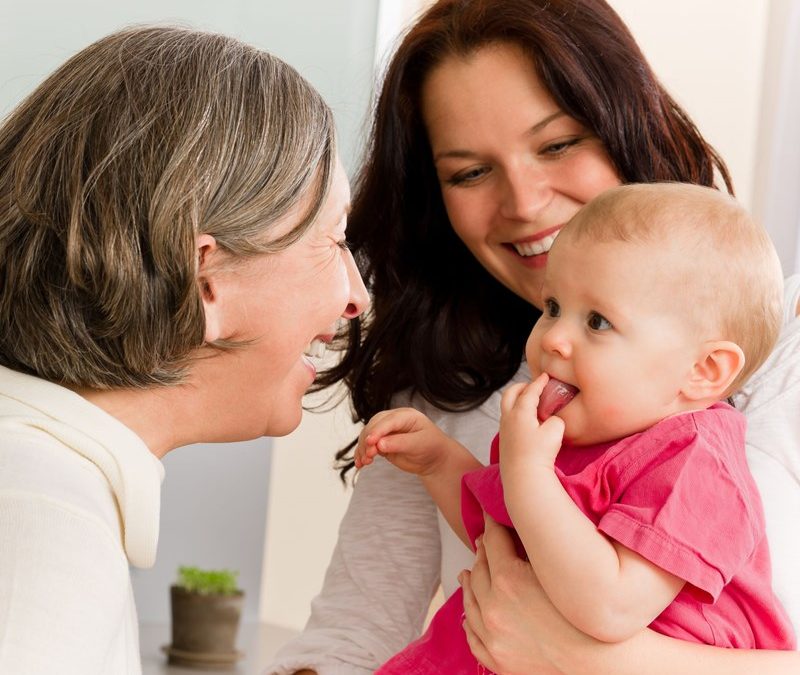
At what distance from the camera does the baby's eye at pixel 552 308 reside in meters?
1.48

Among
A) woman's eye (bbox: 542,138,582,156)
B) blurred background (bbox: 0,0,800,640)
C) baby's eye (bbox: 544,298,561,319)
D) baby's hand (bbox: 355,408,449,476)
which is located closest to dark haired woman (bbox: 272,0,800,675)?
woman's eye (bbox: 542,138,582,156)

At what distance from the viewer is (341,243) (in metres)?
1.62

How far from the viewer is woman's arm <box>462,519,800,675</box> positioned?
1342 millimetres

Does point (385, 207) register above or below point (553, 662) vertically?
above

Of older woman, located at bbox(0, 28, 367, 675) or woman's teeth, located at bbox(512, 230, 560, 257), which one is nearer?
older woman, located at bbox(0, 28, 367, 675)

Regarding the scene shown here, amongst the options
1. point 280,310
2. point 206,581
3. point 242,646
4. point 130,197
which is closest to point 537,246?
point 280,310

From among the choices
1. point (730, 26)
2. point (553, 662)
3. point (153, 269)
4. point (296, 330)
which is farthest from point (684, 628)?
point (730, 26)

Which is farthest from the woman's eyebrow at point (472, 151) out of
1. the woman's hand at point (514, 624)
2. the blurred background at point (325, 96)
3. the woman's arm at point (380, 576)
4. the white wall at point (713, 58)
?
the white wall at point (713, 58)

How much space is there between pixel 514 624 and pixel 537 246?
2.16 ft

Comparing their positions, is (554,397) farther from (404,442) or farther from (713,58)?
(713,58)

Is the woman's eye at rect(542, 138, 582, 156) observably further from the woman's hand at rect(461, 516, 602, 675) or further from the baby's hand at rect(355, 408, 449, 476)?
the woman's hand at rect(461, 516, 602, 675)

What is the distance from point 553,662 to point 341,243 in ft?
2.01

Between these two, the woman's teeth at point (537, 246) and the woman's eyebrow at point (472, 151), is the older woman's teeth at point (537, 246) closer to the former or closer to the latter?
the woman's teeth at point (537, 246)

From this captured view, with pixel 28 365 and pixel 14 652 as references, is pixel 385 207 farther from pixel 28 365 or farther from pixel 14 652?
pixel 14 652
